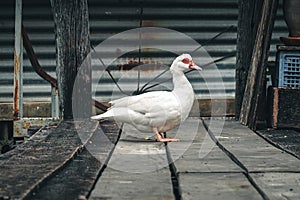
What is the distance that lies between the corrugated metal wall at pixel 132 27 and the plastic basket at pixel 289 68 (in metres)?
2.82

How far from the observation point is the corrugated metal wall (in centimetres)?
1037

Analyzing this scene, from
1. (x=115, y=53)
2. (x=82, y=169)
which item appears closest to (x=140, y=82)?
(x=115, y=53)

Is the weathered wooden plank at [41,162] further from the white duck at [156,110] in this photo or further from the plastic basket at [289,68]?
the plastic basket at [289,68]

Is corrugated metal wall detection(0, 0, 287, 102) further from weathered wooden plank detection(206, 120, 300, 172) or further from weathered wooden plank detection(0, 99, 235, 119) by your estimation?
weathered wooden plank detection(206, 120, 300, 172)

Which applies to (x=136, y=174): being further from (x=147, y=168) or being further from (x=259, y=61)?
(x=259, y=61)

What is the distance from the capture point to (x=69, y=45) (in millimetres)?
7738

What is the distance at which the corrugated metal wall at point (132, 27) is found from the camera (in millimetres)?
10367

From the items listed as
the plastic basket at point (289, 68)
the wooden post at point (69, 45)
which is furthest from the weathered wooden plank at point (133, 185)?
the plastic basket at point (289, 68)

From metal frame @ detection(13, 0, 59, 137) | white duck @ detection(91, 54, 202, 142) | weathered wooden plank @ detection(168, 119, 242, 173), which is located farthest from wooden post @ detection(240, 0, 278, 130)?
metal frame @ detection(13, 0, 59, 137)

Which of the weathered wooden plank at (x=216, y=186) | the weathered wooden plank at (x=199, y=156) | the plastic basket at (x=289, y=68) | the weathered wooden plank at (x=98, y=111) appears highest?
the plastic basket at (x=289, y=68)

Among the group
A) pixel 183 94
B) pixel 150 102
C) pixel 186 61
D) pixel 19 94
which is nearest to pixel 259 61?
pixel 186 61

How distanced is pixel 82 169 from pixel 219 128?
3.00 metres

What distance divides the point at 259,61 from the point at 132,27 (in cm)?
332

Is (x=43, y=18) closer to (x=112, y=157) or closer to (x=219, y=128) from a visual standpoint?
(x=219, y=128)
